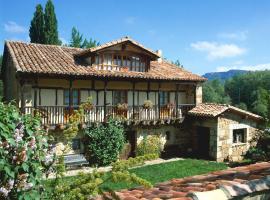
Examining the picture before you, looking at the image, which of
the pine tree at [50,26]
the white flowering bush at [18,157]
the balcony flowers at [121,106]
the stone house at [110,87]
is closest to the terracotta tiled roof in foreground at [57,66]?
the stone house at [110,87]

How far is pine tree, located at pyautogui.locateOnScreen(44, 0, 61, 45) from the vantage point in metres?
36.1

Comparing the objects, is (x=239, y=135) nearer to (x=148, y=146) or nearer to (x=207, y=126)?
(x=207, y=126)

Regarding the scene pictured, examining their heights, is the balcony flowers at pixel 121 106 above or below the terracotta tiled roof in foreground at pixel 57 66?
below

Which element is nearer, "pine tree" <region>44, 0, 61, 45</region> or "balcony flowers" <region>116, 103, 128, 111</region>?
"balcony flowers" <region>116, 103, 128, 111</region>

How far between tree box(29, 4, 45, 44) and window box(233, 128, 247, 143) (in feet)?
76.2

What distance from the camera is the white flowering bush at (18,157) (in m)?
3.27

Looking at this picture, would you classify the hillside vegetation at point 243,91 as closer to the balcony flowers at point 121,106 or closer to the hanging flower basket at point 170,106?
the hanging flower basket at point 170,106

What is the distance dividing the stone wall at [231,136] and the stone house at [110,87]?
0.23 meters

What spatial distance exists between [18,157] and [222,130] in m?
18.4

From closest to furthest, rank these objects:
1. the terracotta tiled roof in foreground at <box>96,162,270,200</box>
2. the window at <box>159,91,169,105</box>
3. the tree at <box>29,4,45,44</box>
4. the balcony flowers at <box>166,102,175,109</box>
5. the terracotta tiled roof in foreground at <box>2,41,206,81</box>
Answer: the terracotta tiled roof in foreground at <box>96,162,270,200</box>
the terracotta tiled roof in foreground at <box>2,41,206,81</box>
the balcony flowers at <box>166,102,175,109</box>
the window at <box>159,91,169,105</box>
the tree at <box>29,4,45,44</box>

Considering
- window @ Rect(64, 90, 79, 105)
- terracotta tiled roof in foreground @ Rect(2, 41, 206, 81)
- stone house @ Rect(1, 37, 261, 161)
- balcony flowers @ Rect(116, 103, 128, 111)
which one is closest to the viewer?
terracotta tiled roof in foreground @ Rect(2, 41, 206, 81)

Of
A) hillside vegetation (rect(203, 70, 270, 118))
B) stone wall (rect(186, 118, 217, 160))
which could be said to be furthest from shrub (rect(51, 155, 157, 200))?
hillside vegetation (rect(203, 70, 270, 118))

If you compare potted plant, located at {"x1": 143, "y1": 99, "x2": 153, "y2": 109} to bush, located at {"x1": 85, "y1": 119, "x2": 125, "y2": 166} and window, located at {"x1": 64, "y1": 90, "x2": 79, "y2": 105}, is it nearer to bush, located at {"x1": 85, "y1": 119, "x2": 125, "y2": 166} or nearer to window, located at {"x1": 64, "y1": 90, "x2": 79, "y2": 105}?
bush, located at {"x1": 85, "y1": 119, "x2": 125, "y2": 166}

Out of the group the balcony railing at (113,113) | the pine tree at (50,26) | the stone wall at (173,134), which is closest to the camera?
the balcony railing at (113,113)
